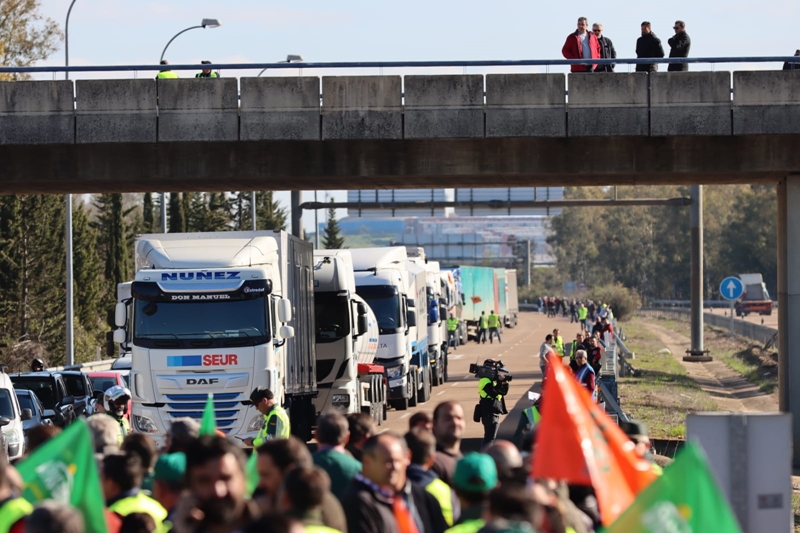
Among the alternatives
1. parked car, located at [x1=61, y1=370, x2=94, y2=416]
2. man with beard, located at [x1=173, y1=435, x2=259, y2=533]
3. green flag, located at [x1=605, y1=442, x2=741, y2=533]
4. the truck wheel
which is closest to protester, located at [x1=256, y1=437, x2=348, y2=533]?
man with beard, located at [x1=173, y1=435, x2=259, y2=533]

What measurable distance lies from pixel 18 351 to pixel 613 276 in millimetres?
104947

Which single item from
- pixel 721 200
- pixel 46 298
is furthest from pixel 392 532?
pixel 721 200

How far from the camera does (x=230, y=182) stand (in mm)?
23625

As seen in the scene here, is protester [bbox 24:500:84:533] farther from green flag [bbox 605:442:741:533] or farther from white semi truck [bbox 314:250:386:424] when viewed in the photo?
white semi truck [bbox 314:250:386:424]

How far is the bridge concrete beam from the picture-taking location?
75.1 feet

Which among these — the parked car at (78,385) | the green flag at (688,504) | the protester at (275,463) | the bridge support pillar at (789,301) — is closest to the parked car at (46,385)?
the parked car at (78,385)

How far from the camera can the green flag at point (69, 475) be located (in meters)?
6.56

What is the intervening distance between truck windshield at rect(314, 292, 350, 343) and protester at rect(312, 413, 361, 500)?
16193mm

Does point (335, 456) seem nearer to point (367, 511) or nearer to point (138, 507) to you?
point (367, 511)

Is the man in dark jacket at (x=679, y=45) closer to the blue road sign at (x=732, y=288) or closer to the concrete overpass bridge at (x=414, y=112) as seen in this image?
the concrete overpass bridge at (x=414, y=112)

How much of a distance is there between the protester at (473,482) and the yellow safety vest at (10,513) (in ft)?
7.08

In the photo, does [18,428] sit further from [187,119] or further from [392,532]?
[392,532]

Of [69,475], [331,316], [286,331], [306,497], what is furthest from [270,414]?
[331,316]

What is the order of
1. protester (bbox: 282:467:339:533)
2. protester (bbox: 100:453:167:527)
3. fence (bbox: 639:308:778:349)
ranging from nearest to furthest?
1. protester (bbox: 282:467:339:533)
2. protester (bbox: 100:453:167:527)
3. fence (bbox: 639:308:778:349)
